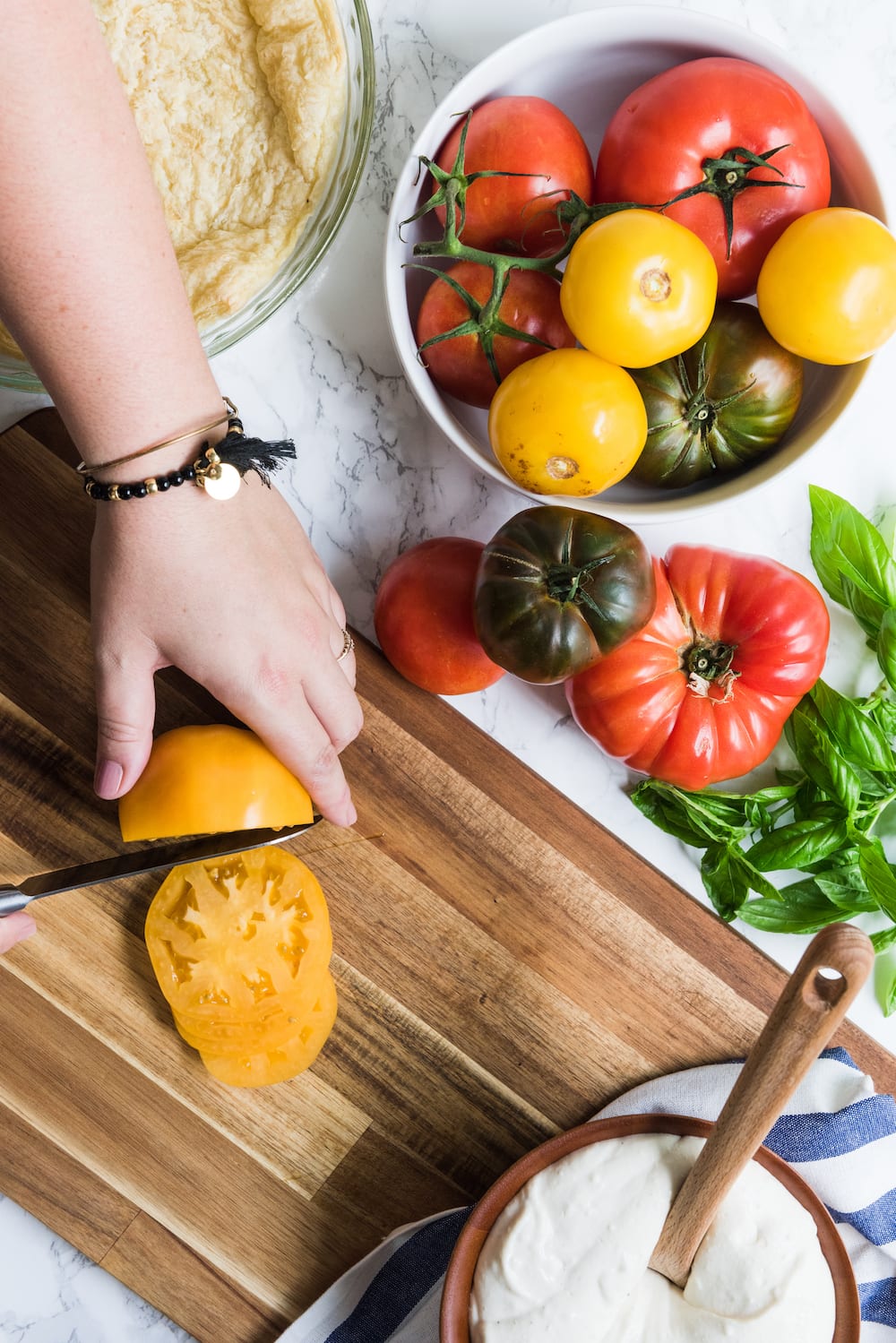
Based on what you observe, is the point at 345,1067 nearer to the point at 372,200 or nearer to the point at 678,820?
the point at 678,820

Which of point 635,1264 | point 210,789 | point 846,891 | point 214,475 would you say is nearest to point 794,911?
point 846,891

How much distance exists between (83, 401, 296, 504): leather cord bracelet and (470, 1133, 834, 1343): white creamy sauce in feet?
2.26

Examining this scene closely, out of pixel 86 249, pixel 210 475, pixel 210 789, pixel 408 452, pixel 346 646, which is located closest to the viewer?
pixel 86 249

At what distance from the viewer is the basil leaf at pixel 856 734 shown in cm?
106

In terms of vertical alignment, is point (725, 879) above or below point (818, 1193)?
above

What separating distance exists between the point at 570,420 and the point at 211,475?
307mm

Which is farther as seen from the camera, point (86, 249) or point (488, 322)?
point (488, 322)

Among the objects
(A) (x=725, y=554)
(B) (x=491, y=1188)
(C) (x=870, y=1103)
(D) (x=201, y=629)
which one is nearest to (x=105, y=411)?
(D) (x=201, y=629)

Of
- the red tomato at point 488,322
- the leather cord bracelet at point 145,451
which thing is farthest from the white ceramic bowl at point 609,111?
the leather cord bracelet at point 145,451

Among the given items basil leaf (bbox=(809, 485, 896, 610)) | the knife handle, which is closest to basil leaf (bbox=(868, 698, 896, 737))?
basil leaf (bbox=(809, 485, 896, 610))

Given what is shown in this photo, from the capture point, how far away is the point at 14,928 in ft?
3.28

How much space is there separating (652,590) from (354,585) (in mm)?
336

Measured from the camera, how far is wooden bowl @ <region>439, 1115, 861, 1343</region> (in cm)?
92

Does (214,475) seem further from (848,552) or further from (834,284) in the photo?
(848,552)
